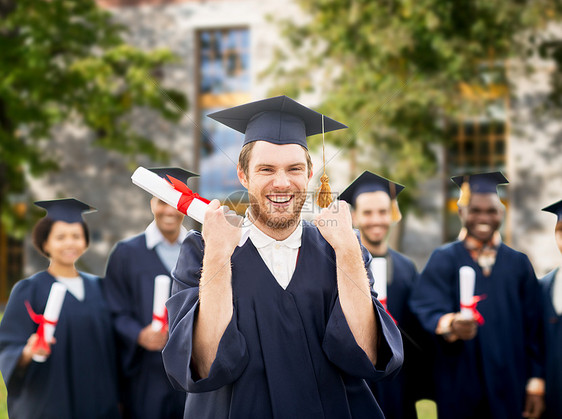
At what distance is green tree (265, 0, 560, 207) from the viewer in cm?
1048

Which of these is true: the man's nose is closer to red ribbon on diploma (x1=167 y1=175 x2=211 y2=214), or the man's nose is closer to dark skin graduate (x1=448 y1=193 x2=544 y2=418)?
red ribbon on diploma (x1=167 y1=175 x2=211 y2=214)

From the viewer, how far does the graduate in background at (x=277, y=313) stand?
6.69ft

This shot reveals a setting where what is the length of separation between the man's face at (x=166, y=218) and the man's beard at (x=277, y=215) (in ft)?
6.75

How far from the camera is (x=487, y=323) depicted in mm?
3828

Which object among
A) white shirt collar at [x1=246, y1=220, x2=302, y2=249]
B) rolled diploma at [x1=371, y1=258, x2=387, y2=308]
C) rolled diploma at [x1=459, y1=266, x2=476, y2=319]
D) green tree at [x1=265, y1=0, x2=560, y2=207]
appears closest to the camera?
white shirt collar at [x1=246, y1=220, x2=302, y2=249]

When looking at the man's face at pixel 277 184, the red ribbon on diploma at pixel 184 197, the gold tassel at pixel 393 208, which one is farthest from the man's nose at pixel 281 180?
the gold tassel at pixel 393 208

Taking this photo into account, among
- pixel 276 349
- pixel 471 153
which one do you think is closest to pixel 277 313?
pixel 276 349

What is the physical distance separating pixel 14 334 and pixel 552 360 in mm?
3230

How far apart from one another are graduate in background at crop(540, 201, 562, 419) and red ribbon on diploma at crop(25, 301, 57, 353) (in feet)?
9.65

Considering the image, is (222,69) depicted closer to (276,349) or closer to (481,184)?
(481,184)

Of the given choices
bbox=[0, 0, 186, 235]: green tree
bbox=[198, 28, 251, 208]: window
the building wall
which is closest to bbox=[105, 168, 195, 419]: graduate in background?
the building wall

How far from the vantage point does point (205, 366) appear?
205 cm

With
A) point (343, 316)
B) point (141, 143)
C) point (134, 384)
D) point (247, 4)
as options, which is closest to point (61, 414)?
point (134, 384)

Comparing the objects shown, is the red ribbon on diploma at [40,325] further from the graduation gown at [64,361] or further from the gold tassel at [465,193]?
the gold tassel at [465,193]
